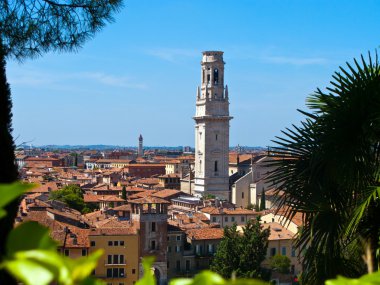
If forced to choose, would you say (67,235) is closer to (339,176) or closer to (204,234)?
(204,234)

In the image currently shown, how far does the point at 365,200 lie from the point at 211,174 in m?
55.8

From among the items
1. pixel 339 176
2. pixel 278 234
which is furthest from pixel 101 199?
pixel 339 176

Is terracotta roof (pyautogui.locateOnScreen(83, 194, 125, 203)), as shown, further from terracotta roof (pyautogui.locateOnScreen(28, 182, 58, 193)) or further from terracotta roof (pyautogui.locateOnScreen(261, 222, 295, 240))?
terracotta roof (pyautogui.locateOnScreen(261, 222, 295, 240))

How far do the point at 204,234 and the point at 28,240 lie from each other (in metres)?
32.9

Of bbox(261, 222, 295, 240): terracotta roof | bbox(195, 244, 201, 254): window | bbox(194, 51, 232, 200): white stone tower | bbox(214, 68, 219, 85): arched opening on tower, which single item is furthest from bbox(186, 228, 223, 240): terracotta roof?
bbox(214, 68, 219, 85): arched opening on tower

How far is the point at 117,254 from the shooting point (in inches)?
1097

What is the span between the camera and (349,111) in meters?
5.16

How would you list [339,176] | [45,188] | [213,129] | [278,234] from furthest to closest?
[213,129] → [45,188] → [278,234] → [339,176]

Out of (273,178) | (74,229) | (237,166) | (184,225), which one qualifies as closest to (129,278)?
(74,229)

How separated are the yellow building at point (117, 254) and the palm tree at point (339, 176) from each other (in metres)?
22.2

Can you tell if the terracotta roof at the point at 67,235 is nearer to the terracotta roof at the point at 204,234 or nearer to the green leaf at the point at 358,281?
the terracotta roof at the point at 204,234

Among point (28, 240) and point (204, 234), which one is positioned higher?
point (28, 240)

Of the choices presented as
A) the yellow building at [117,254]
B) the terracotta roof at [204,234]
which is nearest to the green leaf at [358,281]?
the yellow building at [117,254]

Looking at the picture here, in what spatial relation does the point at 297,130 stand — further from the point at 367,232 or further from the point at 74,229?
the point at 74,229
